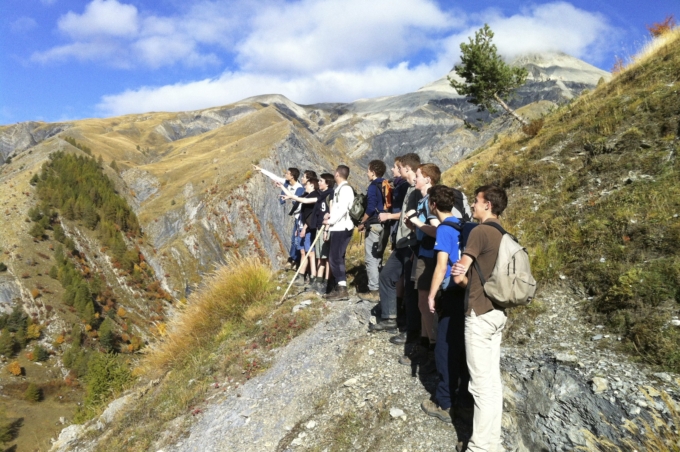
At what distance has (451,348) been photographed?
3688 mm

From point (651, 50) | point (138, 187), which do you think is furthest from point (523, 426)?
point (138, 187)

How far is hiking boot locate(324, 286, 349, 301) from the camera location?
23.4ft

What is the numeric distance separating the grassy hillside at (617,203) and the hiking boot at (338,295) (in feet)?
10.0

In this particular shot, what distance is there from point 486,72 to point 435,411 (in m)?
22.3

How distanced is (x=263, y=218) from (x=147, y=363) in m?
46.5

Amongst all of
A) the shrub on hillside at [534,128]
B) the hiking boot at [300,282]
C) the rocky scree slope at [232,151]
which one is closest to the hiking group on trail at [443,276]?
the hiking boot at [300,282]

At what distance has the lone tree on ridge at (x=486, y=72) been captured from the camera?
2208 centimetres

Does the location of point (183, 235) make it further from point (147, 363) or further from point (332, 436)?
point (332, 436)

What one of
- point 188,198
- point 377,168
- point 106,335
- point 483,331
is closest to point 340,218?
point 377,168

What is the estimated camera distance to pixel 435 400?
13.3ft

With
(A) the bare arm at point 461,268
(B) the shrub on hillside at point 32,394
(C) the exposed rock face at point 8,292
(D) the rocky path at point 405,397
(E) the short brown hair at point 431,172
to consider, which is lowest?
(B) the shrub on hillside at point 32,394

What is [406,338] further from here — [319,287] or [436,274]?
[319,287]

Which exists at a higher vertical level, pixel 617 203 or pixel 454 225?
pixel 454 225

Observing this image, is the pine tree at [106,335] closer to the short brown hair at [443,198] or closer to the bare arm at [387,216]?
the bare arm at [387,216]
